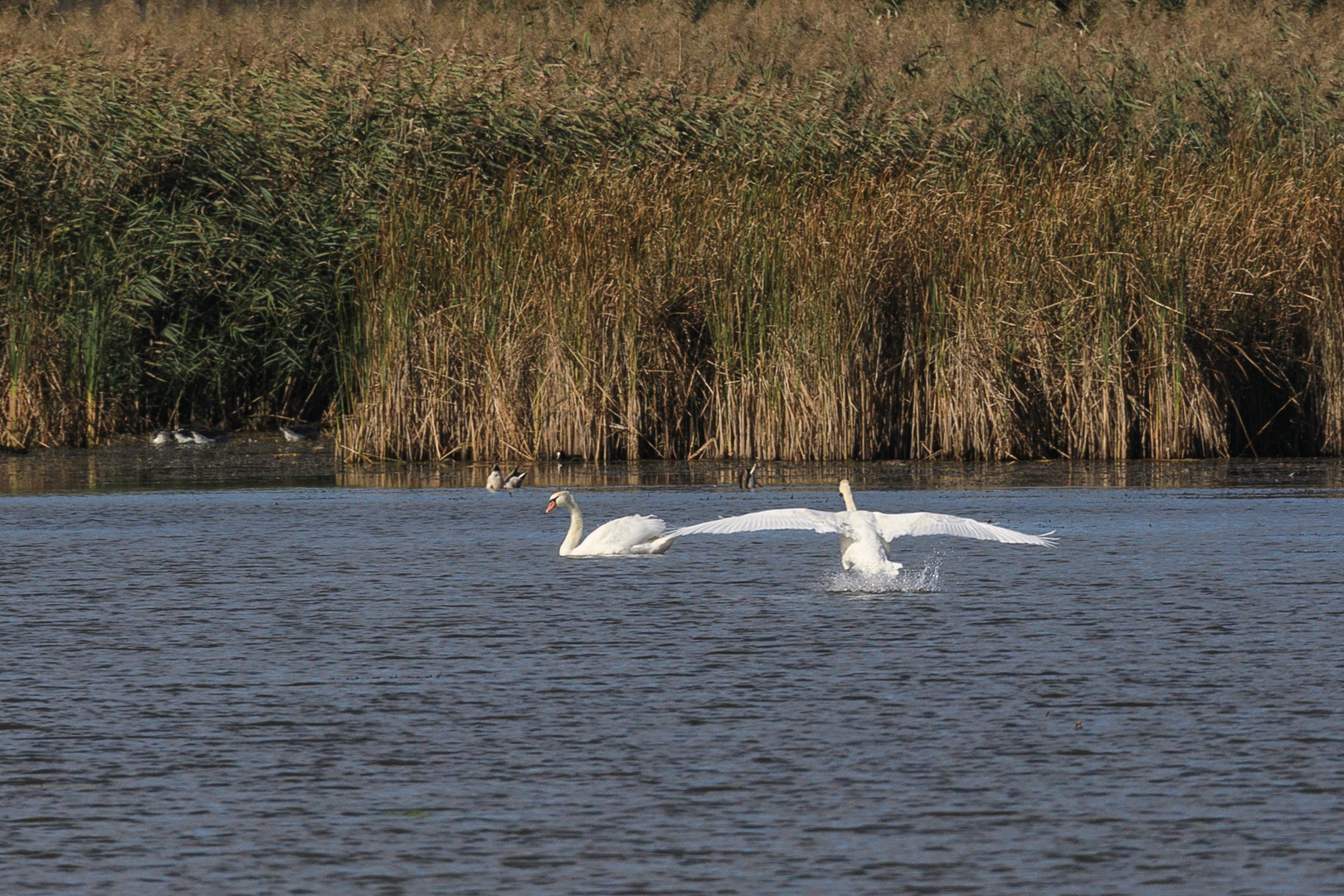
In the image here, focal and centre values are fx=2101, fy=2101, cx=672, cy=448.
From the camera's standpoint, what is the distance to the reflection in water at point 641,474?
13.8 m

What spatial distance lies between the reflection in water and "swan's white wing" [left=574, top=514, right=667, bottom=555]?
135 inches

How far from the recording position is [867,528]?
9.32 m

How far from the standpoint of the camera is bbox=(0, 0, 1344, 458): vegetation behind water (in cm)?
1506

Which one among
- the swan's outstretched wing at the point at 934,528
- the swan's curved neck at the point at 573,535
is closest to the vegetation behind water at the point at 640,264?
the swan's curved neck at the point at 573,535

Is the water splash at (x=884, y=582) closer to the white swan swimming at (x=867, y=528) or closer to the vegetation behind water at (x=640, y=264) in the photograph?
the white swan swimming at (x=867, y=528)

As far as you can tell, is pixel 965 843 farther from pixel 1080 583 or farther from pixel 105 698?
pixel 1080 583

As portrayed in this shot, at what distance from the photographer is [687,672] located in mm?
7211

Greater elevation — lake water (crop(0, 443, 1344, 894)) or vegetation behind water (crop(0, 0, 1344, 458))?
vegetation behind water (crop(0, 0, 1344, 458))

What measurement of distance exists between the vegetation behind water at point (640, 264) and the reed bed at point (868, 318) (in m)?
0.03

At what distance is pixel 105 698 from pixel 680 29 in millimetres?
25104

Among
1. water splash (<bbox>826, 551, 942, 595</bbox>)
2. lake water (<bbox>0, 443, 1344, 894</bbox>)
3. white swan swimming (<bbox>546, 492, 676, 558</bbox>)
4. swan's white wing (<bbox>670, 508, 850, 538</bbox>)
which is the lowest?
lake water (<bbox>0, 443, 1344, 894</bbox>)

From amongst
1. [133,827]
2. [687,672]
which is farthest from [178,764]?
[687,672]

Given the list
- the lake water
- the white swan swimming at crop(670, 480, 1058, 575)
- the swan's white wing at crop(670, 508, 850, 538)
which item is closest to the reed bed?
the lake water

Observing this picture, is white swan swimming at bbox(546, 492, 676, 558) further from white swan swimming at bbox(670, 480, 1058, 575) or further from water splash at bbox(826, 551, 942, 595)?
water splash at bbox(826, 551, 942, 595)
